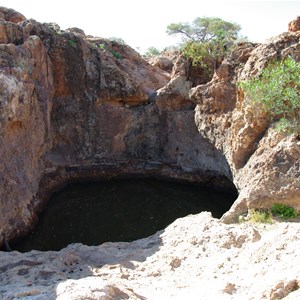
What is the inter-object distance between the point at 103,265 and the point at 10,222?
433cm

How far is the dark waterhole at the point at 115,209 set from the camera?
517 inches

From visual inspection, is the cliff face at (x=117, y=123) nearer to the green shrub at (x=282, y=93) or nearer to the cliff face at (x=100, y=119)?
the cliff face at (x=100, y=119)

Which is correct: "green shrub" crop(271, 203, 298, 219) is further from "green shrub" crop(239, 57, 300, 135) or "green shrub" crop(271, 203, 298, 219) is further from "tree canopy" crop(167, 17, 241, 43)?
"tree canopy" crop(167, 17, 241, 43)

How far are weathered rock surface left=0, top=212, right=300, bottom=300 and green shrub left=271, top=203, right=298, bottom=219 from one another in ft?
1.79

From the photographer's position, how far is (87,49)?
747 inches

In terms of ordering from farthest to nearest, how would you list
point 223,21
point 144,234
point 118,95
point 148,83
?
1. point 223,21
2. point 148,83
3. point 118,95
4. point 144,234

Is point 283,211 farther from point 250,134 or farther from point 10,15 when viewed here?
point 10,15

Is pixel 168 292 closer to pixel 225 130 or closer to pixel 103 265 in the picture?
pixel 103 265

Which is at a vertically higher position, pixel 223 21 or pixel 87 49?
pixel 223 21

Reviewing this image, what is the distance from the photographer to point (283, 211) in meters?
9.95

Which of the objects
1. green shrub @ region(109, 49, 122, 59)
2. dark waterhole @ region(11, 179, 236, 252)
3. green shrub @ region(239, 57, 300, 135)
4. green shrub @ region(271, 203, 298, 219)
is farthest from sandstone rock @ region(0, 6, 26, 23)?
green shrub @ region(271, 203, 298, 219)

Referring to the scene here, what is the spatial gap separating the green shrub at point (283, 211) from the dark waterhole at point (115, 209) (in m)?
4.60

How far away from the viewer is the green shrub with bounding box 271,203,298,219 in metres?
9.77

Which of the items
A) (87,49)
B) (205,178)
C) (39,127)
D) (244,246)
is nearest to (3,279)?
(244,246)
